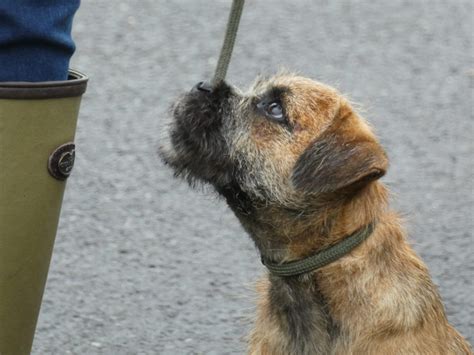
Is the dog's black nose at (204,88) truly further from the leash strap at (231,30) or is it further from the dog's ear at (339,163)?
the dog's ear at (339,163)

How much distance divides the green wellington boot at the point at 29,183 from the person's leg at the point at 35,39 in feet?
0.25

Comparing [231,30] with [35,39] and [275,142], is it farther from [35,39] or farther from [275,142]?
[35,39]

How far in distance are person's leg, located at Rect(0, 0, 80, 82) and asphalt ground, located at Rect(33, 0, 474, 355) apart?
340 mm

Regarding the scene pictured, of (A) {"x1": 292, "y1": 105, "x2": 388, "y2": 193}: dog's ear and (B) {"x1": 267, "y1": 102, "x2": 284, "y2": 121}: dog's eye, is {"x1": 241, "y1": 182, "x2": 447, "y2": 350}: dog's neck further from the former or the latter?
(B) {"x1": 267, "y1": 102, "x2": 284, "y2": 121}: dog's eye

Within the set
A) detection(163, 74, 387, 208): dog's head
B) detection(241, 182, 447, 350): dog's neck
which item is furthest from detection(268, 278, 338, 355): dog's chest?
detection(163, 74, 387, 208): dog's head

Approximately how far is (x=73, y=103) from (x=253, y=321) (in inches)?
33.1

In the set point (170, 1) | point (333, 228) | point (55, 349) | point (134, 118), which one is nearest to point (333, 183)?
point (333, 228)

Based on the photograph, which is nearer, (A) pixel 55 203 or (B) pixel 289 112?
(B) pixel 289 112

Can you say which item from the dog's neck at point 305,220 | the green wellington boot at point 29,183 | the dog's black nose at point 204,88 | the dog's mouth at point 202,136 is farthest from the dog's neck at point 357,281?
the green wellington boot at point 29,183

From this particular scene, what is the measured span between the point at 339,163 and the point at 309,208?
185 mm

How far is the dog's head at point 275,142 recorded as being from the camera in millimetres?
2738

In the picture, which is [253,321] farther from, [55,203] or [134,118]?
[134,118]

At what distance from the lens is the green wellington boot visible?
9.70ft

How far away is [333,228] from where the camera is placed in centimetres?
286
